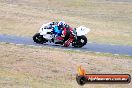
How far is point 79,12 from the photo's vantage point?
59344 millimetres

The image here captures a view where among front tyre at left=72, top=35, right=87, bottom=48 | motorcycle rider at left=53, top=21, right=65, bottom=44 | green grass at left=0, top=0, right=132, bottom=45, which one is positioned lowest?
green grass at left=0, top=0, right=132, bottom=45

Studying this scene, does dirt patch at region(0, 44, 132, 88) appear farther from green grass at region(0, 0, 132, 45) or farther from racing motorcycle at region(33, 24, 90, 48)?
green grass at region(0, 0, 132, 45)

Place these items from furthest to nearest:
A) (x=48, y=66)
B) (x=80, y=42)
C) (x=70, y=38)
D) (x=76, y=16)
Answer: (x=76, y=16) < (x=80, y=42) < (x=70, y=38) < (x=48, y=66)

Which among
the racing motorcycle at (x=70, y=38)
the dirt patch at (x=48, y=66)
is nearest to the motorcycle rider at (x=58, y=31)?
the racing motorcycle at (x=70, y=38)

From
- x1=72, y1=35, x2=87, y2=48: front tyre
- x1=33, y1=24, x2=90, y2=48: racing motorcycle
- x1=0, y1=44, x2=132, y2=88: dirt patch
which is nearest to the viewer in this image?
x1=0, y1=44, x2=132, y2=88: dirt patch

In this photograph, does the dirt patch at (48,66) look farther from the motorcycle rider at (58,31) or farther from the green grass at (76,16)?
the green grass at (76,16)

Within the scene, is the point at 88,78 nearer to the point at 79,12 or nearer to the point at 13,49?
the point at 13,49

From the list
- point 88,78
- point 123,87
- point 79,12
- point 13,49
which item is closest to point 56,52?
point 13,49

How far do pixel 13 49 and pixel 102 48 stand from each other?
7.36 meters

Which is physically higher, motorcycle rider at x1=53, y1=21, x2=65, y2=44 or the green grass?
motorcycle rider at x1=53, y1=21, x2=65, y2=44

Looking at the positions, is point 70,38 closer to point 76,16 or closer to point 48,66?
point 48,66

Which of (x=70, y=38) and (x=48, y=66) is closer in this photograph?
(x=48, y=66)

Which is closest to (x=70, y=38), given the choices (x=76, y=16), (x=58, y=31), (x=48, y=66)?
(x=58, y=31)

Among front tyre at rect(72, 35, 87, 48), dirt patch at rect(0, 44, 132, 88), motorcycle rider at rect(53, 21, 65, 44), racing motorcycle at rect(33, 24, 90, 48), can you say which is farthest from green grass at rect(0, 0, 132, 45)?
dirt patch at rect(0, 44, 132, 88)
